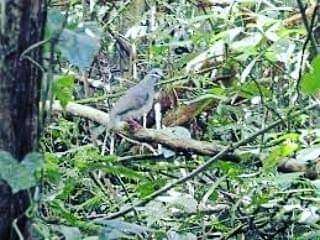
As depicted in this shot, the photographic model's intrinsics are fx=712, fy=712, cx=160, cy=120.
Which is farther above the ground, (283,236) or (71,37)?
(71,37)

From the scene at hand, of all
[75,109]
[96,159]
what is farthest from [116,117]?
[96,159]

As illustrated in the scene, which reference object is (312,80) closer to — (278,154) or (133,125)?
(278,154)

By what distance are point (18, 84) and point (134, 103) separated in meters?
0.76

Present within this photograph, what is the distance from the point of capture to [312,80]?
0.81m

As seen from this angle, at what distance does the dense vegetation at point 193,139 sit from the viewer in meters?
0.83

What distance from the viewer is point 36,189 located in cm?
71

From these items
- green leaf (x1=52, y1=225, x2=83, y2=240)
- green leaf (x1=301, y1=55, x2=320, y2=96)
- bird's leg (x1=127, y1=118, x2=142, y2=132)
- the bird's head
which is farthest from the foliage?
the bird's head

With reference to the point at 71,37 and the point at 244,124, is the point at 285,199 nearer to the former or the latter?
the point at 244,124

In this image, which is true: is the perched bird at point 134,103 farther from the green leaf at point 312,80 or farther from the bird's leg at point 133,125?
the green leaf at point 312,80

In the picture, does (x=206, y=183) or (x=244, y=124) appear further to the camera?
(x=244, y=124)

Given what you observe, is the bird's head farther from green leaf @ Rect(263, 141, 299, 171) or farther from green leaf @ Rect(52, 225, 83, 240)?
green leaf @ Rect(52, 225, 83, 240)

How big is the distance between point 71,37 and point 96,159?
1.69 feet

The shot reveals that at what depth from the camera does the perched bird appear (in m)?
1.39

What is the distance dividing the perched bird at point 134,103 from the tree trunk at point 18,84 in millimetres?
645
